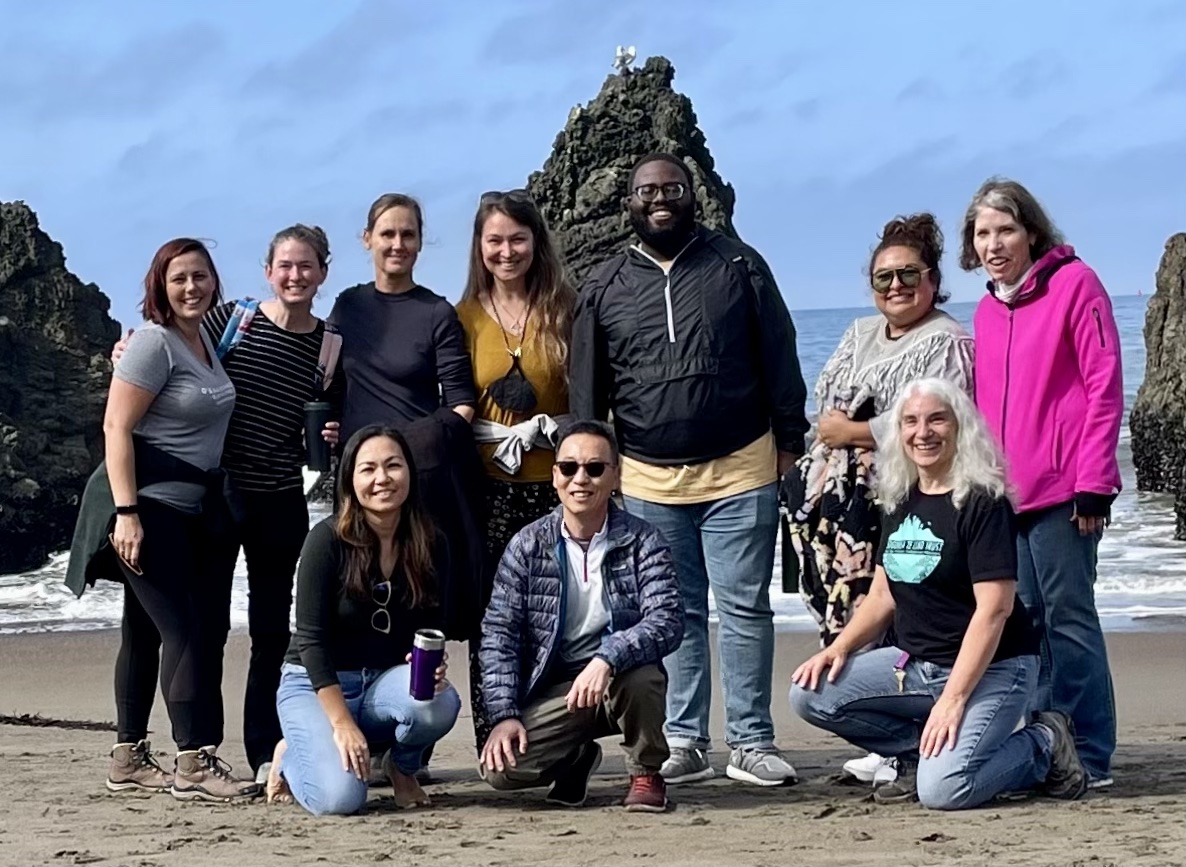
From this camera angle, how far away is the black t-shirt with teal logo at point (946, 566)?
200 inches

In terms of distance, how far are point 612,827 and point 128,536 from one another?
71.5 inches

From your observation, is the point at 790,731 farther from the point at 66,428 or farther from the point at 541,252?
the point at 66,428


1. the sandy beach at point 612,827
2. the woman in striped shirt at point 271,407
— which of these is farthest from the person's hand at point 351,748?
the woman in striped shirt at point 271,407

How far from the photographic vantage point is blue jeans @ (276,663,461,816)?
5215mm

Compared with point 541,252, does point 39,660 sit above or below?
below

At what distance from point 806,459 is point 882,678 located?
799 millimetres

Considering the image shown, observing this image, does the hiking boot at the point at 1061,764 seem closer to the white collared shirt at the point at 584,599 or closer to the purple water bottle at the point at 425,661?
the white collared shirt at the point at 584,599

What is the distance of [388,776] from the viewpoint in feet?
18.3

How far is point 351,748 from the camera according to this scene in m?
5.17

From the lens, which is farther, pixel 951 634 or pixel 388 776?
pixel 388 776

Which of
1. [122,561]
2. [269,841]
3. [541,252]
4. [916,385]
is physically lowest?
[269,841]

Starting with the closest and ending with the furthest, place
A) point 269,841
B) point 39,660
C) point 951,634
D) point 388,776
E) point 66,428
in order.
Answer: point 269,841 → point 951,634 → point 388,776 → point 39,660 → point 66,428

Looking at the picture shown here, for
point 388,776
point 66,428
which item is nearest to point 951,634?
point 388,776

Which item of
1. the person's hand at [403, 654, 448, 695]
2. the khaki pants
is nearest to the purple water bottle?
the person's hand at [403, 654, 448, 695]
